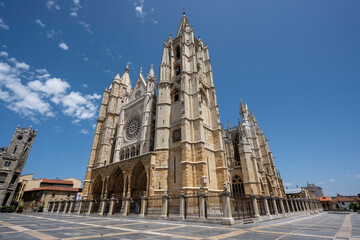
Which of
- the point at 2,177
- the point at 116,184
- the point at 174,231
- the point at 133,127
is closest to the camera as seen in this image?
the point at 174,231

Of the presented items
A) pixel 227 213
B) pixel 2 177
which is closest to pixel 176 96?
pixel 227 213

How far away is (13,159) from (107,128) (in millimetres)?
21992

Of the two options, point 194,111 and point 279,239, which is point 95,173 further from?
Result: point 279,239

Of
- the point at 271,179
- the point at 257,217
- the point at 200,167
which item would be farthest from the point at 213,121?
the point at 271,179

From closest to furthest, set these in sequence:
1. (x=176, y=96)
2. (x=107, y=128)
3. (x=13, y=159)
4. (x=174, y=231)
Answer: (x=174, y=231) → (x=176, y=96) → (x=107, y=128) → (x=13, y=159)

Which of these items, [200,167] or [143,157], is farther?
[143,157]

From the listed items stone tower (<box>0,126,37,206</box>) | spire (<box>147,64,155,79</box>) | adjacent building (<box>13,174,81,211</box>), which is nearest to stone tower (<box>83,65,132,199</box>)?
spire (<box>147,64,155,79</box>)

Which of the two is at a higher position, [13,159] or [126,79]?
[126,79]

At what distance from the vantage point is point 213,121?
2412 centimetres

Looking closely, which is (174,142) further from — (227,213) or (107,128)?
(107,128)

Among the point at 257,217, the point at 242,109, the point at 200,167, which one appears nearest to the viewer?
the point at 257,217

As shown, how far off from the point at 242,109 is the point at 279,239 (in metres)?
32.1

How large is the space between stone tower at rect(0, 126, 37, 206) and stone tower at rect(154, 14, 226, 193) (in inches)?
1344

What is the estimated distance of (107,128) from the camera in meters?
31.9
